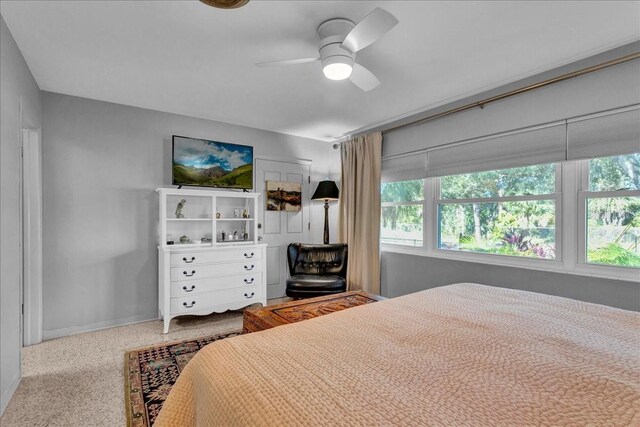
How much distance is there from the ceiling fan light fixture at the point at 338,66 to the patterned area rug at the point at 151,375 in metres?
2.41

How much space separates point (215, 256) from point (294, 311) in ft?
5.01

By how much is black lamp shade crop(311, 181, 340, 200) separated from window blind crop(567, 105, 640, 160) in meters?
2.76

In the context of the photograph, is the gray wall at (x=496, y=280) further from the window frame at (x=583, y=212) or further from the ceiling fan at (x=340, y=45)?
the ceiling fan at (x=340, y=45)

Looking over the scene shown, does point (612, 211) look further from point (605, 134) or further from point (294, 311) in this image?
point (294, 311)

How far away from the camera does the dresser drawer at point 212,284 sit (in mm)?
3268

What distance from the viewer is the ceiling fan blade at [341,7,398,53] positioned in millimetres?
1637

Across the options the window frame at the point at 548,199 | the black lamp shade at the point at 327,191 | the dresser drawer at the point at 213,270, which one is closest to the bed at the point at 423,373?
the window frame at the point at 548,199

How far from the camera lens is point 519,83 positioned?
284cm

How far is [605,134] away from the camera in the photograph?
7.66 feet

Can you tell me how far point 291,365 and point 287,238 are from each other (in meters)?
3.75

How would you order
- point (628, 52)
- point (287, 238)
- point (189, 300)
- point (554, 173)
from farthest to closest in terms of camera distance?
1. point (287, 238)
2. point (189, 300)
3. point (554, 173)
4. point (628, 52)

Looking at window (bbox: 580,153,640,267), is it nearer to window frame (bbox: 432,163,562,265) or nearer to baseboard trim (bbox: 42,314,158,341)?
window frame (bbox: 432,163,562,265)

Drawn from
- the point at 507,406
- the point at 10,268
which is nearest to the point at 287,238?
the point at 10,268

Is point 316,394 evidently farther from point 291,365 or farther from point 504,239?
point 504,239
